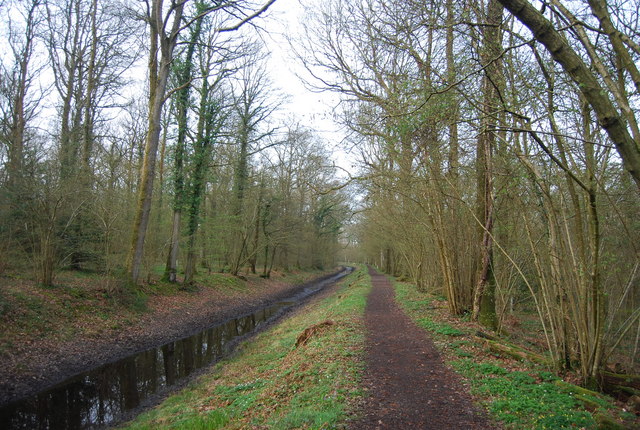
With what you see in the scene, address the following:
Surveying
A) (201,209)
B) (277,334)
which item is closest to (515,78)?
(277,334)

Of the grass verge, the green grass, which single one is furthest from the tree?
the grass verge

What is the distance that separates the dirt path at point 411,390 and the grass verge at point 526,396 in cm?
26

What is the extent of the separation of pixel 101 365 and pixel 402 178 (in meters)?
8.95

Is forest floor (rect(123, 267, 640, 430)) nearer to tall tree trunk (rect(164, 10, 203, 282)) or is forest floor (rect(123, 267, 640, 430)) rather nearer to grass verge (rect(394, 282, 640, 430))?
grass verge (rect(394, 282, 640, 430))

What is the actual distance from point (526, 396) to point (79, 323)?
10.5 m

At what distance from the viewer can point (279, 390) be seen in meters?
5.98

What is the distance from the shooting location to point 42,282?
1093cm

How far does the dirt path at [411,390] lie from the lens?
439 cm

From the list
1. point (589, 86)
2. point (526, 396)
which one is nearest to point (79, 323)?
point (526, 396)

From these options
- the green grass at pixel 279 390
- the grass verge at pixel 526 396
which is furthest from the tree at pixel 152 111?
the grass verge at pixel 526 396

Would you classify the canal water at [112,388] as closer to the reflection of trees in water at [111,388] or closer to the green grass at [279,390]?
the reflection of trees in water at [111,388]

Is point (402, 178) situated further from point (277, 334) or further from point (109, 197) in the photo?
point (109, 197)

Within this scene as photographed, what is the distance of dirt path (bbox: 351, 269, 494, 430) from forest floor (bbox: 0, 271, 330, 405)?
21.1 ft

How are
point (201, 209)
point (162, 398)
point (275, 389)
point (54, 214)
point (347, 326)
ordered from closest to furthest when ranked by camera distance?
1. point (275, 389)
2. point (162, 398)
3. point (347, 326)
4. point (54, 214)
5. point (201, 209)
